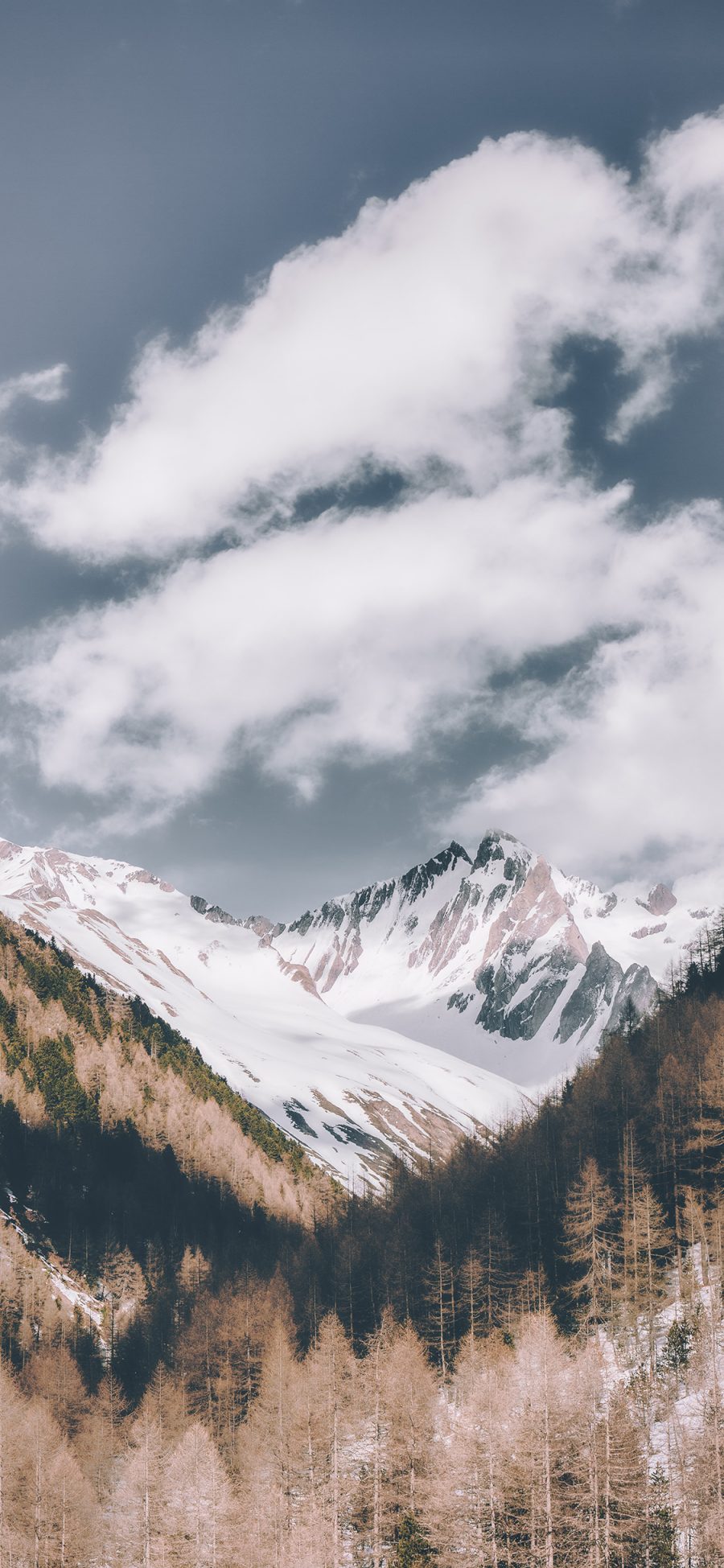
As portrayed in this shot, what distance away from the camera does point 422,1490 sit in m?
72.6

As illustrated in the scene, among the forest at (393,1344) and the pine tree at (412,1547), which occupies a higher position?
the forest at (393,1344)

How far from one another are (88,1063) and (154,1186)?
2437cm

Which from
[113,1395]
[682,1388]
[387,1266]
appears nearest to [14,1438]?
[113,1395]

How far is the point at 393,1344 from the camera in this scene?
94438mm

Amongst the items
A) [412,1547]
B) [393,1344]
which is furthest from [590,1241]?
[412,1547]

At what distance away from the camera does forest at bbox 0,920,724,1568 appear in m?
65.2

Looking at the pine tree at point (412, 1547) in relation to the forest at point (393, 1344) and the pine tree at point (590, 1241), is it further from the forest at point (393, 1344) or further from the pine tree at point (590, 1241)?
the pine tree at point (590, 1241)

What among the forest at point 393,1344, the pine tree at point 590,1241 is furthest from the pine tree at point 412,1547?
the pine tree at point 590,1241

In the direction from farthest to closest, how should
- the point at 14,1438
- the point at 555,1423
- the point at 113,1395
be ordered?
the point at 113,1395 < the point at 14,1438 < the point at 555,1423

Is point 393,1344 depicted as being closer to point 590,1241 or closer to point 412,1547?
point 590,1241

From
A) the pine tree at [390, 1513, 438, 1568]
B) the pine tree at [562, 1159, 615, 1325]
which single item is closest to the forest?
the pine tree at [390, 1513, 438, 1568]

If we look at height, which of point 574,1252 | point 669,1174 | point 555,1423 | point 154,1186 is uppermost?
point 154,1186

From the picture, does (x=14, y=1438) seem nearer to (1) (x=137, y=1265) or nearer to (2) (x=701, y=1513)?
(2) (x=701, y=1513)

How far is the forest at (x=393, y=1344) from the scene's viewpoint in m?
65.2
